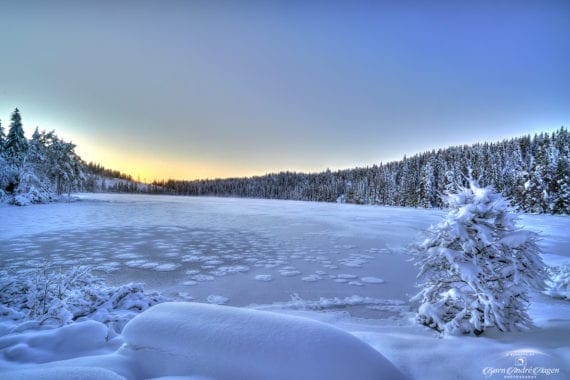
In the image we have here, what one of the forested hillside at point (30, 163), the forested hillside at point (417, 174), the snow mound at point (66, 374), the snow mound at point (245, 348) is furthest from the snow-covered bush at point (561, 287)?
the forested hillside at point (30, 163)

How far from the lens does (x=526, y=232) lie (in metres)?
3.61

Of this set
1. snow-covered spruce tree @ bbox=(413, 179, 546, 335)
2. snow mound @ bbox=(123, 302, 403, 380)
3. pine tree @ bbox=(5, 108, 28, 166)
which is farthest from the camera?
A: pine tree @ bbox=(5, 108, 28, 166)

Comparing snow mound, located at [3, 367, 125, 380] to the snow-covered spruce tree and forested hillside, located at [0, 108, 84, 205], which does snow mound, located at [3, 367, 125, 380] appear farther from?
forested hillside, located at [0, 108, 84, 205]

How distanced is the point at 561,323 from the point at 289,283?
5.11 m

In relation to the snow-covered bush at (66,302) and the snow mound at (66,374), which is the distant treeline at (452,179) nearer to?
the snow mound at (66,374)

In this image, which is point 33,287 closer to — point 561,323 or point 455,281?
point 455,281

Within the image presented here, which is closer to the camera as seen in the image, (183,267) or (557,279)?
(557,279)

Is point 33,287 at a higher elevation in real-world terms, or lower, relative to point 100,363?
lower

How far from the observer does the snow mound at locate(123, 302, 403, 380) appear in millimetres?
2064

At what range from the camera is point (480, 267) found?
11.7ft

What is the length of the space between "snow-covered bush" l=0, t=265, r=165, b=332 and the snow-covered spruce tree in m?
4.89

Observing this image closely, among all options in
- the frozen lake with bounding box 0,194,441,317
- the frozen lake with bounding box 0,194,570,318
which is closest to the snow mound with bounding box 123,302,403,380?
the frozen lake with bounding box 0,194,570,318

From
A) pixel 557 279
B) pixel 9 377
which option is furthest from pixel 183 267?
pixel 557 279

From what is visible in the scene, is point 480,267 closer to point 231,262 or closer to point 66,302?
point 66,302
